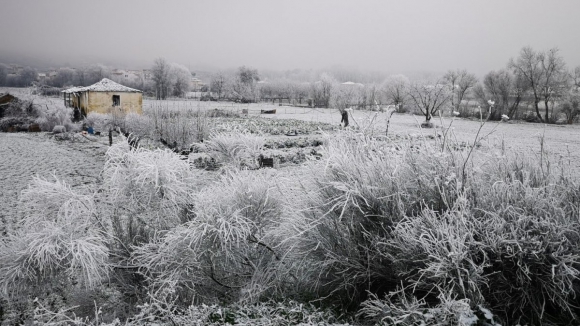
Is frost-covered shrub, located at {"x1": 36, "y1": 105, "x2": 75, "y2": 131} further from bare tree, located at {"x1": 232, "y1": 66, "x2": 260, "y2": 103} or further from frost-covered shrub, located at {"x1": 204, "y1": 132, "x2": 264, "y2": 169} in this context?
bare tree, located at {"x1": 232, "y1": 66, "x2": 260, "y2": 103}

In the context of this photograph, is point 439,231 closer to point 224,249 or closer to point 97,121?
point 224,249

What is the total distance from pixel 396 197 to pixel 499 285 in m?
1.25

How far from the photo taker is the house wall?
32.2m

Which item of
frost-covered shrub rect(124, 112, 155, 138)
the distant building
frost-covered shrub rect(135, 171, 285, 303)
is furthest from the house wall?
the distant building

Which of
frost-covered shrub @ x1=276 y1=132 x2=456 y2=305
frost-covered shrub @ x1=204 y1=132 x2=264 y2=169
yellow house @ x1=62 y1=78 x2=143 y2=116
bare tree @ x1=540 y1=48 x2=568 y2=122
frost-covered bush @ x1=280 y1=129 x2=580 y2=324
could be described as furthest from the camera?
bare tree @ x1=540 y1=48 x2=568 y2=122

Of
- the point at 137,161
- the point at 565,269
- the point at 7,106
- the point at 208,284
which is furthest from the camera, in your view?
the point at 7,106

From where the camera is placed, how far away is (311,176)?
477cm

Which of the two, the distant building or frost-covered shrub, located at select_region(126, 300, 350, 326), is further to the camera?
the distant building

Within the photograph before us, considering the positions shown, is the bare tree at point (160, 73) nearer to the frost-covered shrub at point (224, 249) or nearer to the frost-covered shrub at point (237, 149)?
the frost-covered shrub at point (237, 149)

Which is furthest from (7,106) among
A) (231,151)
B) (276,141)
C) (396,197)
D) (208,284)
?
(396,197)

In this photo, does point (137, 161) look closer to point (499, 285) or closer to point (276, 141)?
point (499, 285)

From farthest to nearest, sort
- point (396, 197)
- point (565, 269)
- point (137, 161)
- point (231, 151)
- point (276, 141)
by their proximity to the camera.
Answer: point (276, 141) → point (231, 151) → point (137, 161) → point (396, 197) → point (565, 269)

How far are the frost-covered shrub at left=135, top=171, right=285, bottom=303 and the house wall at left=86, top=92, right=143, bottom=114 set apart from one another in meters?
29.7

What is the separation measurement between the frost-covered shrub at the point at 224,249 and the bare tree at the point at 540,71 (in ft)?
169
